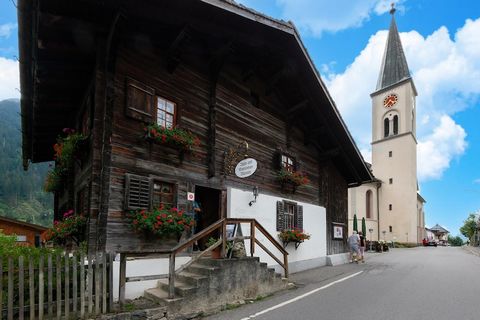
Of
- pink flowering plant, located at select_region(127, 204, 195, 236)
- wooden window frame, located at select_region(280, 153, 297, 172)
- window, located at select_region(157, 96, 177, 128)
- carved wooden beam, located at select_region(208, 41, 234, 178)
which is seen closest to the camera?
pink flowering plant, located at select_region(127, 204, 195, 236)

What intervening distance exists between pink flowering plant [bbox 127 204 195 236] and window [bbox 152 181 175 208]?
0.18m

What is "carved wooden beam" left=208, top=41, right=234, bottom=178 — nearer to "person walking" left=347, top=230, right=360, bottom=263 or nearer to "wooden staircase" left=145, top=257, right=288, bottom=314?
"wooden staircase" left=145, top=257, right=288, bottom=314

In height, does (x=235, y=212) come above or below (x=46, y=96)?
below

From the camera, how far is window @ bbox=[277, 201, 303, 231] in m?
12.8

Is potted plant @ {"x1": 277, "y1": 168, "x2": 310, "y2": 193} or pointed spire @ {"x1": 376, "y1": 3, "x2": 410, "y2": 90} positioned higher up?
pointed spire @ {"x1": 376, "y1": 3, "x2": 410, "y2": 90}

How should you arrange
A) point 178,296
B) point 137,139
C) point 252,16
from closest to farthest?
point 178,296, point 137,139, point 252,16

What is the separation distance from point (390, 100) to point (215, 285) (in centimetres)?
5061

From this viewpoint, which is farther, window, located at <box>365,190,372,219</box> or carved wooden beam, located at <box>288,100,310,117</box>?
window, located at <box>365,190,372,219</box>

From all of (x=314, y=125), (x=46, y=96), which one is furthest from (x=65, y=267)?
(x=314, y=125)

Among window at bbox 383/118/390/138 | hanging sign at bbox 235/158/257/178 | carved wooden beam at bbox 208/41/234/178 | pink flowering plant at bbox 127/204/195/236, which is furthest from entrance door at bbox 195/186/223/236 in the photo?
window at bbox 383/118/390/138

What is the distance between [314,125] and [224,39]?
6342mm

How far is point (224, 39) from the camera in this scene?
33.3 feet

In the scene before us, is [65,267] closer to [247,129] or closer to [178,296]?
[178,296]

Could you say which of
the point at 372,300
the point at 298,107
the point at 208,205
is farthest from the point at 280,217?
the point at 372,300
